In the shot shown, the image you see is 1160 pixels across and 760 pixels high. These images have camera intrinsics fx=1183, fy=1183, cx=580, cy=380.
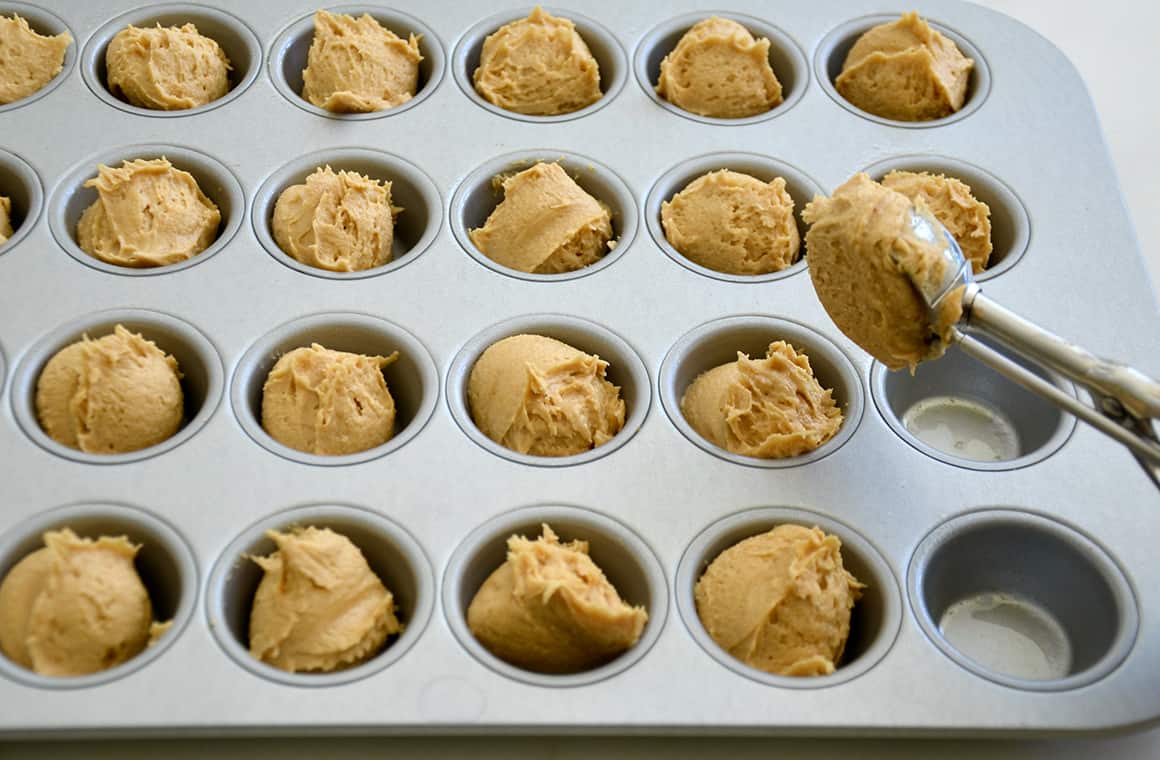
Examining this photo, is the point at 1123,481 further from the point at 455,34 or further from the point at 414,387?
the point at 455,34

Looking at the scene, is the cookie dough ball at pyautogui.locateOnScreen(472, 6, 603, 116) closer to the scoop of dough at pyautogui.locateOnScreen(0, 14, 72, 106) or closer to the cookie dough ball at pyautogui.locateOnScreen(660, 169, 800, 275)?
the cookie dough ball at pyautogui.locateOnScreen(660, 169, 800, 275)

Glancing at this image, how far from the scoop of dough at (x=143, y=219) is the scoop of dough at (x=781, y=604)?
98cm

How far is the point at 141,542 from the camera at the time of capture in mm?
1543

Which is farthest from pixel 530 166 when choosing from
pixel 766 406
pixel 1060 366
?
pixel 1060 366

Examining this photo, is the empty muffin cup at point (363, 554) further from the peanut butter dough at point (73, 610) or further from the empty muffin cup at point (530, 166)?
the empty muffin cup at point (530, 166)

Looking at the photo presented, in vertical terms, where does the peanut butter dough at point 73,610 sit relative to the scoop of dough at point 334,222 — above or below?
below

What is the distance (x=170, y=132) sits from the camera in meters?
1.99

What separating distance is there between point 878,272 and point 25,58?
153 cm

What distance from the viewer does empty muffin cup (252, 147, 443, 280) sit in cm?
→ 190

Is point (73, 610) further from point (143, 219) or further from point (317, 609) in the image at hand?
point (143, 219)

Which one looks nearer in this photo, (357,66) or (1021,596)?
(1021,596)

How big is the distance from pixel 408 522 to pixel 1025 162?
4.09 feet

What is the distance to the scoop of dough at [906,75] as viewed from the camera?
211cm

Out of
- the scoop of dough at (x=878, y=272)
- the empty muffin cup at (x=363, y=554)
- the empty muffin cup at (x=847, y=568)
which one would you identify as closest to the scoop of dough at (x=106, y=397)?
the empty muffin cup at (x=363, y=554)
